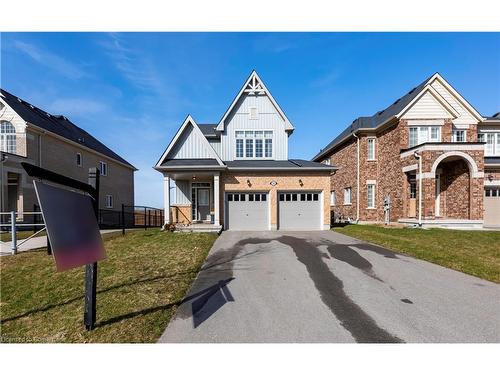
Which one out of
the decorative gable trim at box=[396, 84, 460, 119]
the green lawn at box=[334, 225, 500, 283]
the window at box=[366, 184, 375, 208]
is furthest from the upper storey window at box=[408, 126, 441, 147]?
the green lawn at box=[334, 225, 500, 283]

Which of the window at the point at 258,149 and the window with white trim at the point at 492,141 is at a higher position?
the window with white trim at the point at 492,141

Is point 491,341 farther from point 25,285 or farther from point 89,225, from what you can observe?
point 25,285

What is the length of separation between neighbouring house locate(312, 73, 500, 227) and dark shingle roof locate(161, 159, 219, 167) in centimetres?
1267

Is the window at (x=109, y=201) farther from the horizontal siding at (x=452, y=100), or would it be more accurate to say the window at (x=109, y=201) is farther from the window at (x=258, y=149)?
the horizontal siding at (x=452, y=100)

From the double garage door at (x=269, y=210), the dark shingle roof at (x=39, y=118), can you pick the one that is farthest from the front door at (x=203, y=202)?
the dark shingle roof at (x=39, y=118)

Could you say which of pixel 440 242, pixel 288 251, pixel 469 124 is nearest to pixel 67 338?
pixel 288 251

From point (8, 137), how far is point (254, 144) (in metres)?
17.1

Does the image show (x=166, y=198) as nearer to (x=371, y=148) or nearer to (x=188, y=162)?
(x=188, y=162)

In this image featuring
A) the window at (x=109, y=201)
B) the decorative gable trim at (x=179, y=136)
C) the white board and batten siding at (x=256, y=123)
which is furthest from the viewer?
the window at (x=109, y=201)

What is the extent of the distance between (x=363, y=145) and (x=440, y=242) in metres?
10.8

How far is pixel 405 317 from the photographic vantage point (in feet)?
13.5

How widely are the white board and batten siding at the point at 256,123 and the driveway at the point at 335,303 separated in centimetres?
1101

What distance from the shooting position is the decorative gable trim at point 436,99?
54.7 ft

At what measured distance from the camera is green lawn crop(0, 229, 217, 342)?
3609mm
